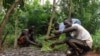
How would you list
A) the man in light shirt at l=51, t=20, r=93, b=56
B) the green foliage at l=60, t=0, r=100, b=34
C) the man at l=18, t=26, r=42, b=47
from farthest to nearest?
the green foliage at l=60, t=0, r=100, b=34 < the man at l=18, t=26, r=42, b=47 < the man in light shirt at l=51, t=20, r=93, b=56

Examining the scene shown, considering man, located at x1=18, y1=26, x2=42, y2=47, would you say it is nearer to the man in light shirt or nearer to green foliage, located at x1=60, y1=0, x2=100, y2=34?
green foliage, located at x1=60, y1=0, x2=100, y2=34

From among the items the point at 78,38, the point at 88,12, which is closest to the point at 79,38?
the point at 78,38

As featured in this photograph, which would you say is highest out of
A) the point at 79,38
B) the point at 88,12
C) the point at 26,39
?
the point at 79,38

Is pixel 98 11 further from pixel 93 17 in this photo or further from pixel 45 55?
pixel 45 55

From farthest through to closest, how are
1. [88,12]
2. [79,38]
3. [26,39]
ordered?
[88,12] → [26,39] → [79,38]

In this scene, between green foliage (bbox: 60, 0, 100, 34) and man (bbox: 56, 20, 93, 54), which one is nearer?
man (bbox: 56, 20, 93, 54)

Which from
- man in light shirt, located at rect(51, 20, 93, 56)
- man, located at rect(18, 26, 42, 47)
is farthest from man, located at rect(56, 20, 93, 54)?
man, located at rect(18, 26, 42, 47)

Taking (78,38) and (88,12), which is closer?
(78,38)

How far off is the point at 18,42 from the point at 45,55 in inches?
152

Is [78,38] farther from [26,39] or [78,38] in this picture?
[26,39]

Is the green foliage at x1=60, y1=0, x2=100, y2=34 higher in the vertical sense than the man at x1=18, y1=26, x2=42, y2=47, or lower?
higher

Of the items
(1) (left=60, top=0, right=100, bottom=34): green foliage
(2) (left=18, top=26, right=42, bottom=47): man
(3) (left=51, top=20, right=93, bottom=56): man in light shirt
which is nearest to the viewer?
(3) (left=51, top=20, right=93, bottom=56): man in light shirt

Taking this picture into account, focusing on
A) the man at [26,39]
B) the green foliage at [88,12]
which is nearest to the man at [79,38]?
the man at [26,39]

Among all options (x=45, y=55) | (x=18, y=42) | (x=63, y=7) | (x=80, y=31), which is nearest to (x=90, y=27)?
(x=63, y=7)
